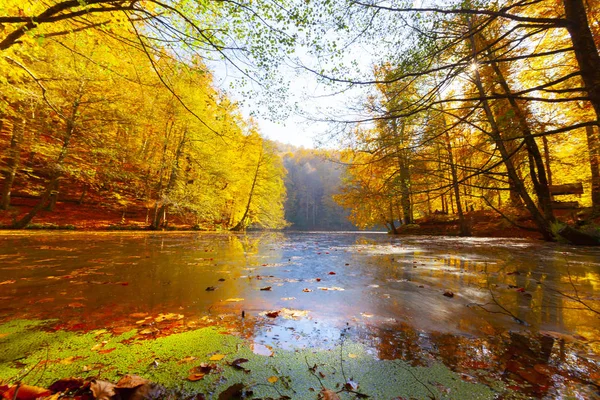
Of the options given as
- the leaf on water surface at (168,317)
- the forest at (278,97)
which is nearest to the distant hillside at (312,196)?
the forest at (278,97)

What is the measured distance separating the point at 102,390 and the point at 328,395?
0.96 metres

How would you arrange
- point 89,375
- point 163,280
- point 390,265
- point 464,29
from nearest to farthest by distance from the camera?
point 89,375
point 163,280
point 464,29
point 390,265

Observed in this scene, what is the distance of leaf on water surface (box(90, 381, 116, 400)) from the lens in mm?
986

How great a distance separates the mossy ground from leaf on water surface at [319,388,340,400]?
0.03m

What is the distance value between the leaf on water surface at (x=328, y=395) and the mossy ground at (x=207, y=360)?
3 cm

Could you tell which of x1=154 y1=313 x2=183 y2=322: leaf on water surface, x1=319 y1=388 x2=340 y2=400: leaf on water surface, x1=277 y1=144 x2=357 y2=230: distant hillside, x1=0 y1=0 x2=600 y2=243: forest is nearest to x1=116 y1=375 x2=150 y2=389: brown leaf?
x1=319 y1=388 x2=340 y2=400: leaf on water surface

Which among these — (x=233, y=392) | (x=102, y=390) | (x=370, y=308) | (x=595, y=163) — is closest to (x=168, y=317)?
(x=102, y=390)

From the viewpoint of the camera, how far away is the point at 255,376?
1274 mm

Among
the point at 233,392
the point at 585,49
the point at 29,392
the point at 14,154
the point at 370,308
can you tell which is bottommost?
the point at 370,308

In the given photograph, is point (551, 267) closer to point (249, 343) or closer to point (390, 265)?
point (390, 265)

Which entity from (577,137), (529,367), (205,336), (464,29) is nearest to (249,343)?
(205,336)

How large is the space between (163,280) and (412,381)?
10.6 ft

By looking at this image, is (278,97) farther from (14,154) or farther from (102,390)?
(14,154)

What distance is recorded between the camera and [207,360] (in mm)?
1413
